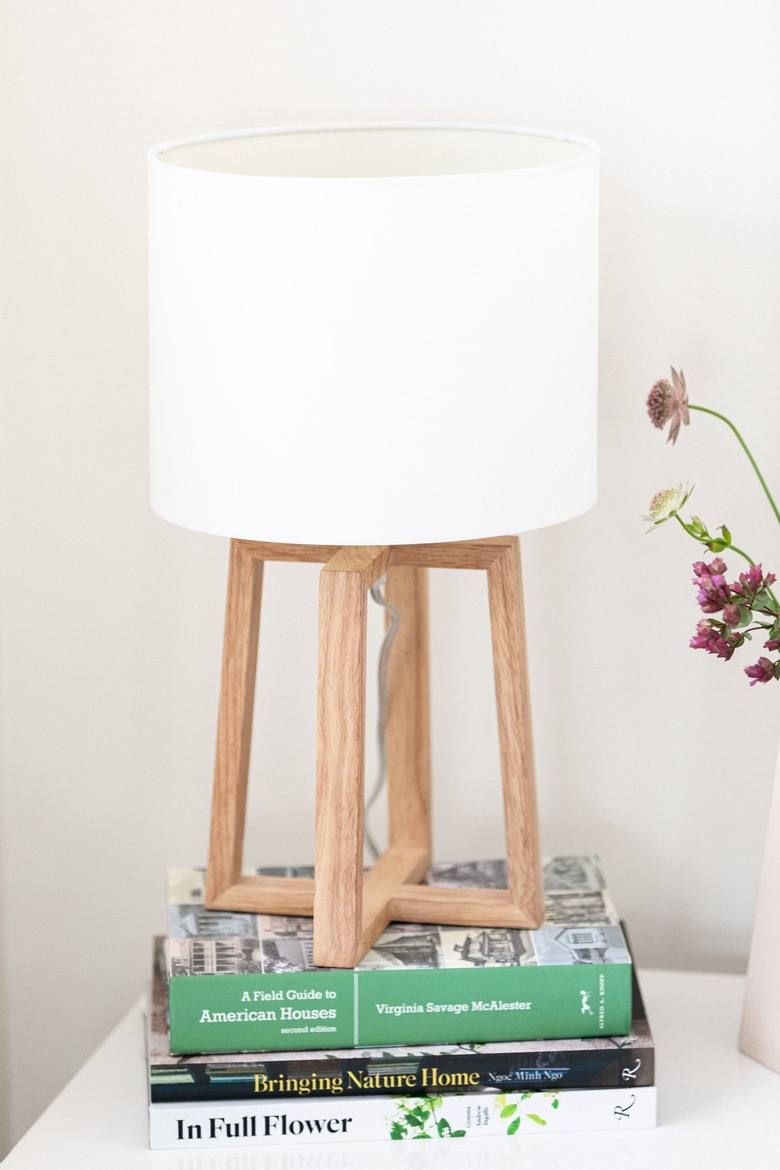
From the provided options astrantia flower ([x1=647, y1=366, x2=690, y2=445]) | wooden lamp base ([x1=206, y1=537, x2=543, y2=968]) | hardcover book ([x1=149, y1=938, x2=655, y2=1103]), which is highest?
astrantia flower ([x1=647, y1=366, x2=690, y2=445])

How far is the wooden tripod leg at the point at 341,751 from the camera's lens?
2.91 feet

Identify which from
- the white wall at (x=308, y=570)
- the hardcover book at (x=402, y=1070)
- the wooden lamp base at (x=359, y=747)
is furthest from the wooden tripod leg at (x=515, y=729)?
the white wall at (x=308, y=570)

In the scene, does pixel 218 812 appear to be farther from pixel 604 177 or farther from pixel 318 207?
pixel 604 177

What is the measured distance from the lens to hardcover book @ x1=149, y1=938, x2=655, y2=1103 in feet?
3.01

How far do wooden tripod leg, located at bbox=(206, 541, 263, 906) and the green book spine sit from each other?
11cm

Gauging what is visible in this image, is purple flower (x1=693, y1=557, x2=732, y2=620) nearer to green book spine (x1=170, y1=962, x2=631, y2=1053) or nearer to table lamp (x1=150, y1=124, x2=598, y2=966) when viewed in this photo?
table lamp (x1=150, y1=124, x2=598, y2=966)

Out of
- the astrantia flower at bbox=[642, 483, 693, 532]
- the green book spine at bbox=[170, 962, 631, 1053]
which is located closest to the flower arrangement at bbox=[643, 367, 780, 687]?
the astrantia flower at bbox=[642, 483, 693, 532]

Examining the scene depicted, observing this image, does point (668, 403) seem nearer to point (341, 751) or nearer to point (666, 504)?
point (666, 504)

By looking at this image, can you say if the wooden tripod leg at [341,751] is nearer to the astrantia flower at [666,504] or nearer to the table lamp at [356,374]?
the table lamp at [356,374]

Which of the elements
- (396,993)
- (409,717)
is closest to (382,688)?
(409,717)

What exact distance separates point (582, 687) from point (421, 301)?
0.50 metres

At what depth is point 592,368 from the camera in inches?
35.1

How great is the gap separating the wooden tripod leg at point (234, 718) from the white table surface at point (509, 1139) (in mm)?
157

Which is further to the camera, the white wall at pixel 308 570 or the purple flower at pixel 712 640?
the white wall at pixel 308 570
